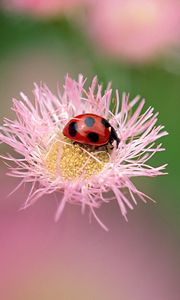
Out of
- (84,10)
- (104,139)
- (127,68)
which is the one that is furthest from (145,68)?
(104,139)

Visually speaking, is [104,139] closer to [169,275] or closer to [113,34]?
[169,275]

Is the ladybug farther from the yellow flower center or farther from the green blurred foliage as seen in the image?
the green blurred foliage

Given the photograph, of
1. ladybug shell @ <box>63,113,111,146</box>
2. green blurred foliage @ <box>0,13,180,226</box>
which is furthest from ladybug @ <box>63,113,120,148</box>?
green blurred foliage @ <box>0,13,180,226</box>

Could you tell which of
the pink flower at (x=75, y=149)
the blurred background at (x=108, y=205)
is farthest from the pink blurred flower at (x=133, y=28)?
the pink flower at (x=75, y=149)

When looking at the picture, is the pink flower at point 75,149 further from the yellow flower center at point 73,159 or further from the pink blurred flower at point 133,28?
the pink blurred flower at point 133,28

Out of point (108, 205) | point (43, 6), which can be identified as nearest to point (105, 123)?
point (108, 205)

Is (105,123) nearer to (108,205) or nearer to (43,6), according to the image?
(108,205)
